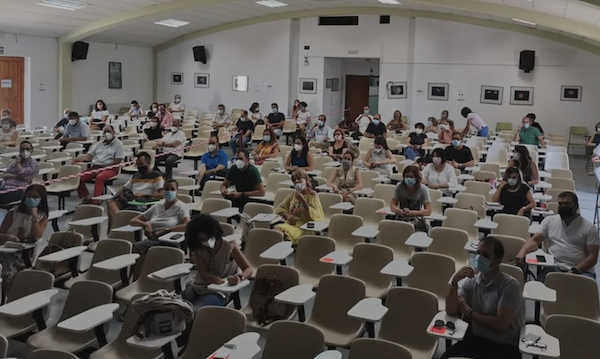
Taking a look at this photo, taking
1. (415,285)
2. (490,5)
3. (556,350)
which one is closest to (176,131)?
(490,5)

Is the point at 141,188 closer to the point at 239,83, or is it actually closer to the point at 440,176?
the point at 440,176

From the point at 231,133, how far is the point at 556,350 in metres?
13.1

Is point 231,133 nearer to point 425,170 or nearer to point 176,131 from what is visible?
point 176,131

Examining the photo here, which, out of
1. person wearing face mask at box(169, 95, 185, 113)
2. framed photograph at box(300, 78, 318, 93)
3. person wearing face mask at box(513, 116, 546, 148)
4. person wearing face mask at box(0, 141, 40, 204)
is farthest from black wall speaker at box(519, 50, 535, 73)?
person wearing face mask at box(0, 141, 40, 204)

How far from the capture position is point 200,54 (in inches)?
878

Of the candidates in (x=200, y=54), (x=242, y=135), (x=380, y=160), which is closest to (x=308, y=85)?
(x=200, y=54)

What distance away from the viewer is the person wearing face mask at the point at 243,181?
841cm

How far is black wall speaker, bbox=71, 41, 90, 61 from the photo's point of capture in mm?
19359

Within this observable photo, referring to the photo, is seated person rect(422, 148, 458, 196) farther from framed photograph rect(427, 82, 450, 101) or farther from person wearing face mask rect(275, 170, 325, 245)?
framed photograph rect(427, 82, 450, 101)

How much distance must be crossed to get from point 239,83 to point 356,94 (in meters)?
3.98

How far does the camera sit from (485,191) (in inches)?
344

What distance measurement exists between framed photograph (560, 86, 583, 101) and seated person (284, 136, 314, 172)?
11064mm

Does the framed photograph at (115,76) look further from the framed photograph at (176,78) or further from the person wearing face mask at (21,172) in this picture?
the person wearing face mask at (21,172)

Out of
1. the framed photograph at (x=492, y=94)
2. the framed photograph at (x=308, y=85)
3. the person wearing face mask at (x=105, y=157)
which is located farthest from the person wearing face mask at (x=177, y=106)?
the person wearing face mask at (x=105, y=157)
